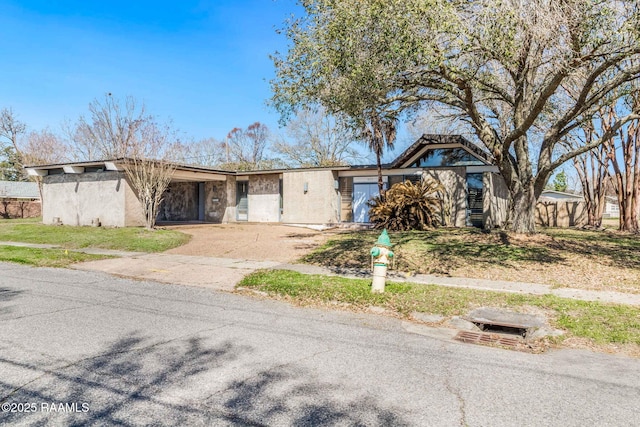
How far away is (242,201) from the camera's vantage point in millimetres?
24516

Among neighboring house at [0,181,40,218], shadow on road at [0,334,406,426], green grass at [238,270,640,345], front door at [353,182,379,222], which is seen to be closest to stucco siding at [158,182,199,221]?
front door at [353,182,379,222]

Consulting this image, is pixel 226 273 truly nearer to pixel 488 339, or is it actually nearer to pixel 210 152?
pixel 488 339

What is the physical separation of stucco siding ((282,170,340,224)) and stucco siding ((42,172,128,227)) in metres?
8.30

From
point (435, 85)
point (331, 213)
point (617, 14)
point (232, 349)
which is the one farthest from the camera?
point (331, 213)

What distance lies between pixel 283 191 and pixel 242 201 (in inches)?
131

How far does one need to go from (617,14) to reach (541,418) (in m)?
8.23

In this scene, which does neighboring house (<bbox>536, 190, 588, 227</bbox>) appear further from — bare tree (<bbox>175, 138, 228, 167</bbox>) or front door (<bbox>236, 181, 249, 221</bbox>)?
bare tree (<bbox>175, 138, 228, 167</bbox>)

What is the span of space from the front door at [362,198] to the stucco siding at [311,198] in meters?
0.98

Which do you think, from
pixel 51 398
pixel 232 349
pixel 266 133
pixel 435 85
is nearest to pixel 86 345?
pixel 51 398

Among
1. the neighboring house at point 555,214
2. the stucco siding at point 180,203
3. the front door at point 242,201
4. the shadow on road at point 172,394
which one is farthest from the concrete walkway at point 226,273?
the neighboring house at point 555,214

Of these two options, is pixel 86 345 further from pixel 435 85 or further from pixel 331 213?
pixel 331 213

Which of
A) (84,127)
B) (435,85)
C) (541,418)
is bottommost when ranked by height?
(541,418)

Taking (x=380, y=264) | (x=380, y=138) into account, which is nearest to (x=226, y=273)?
(x=380, y=264)

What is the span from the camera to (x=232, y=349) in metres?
4.44
